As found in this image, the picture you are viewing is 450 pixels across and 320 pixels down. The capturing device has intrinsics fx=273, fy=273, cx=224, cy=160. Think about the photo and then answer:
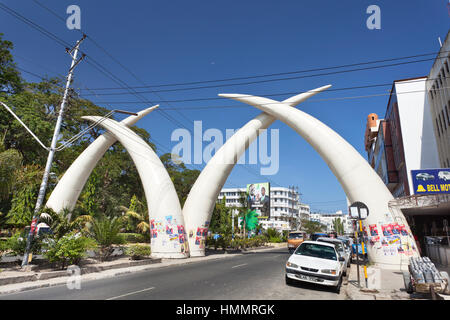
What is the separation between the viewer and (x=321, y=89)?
76.0 feet

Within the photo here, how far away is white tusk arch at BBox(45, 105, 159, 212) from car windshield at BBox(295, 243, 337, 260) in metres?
18.0

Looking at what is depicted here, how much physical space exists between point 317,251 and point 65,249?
10.3 meters

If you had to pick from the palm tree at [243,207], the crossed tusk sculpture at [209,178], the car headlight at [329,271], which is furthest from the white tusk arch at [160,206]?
the palm tree at [243,207]

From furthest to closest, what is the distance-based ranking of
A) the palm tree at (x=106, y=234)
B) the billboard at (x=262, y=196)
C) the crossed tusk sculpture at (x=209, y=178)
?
the billboard at (x=262, y=196)
the crossed tusk sculpture at (x=209, y=178)
the palm tree at (x=106, y=234)

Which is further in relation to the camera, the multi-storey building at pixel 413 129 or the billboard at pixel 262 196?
the billboard at pixel 262 196

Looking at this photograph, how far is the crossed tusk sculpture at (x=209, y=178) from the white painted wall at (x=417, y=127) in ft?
36.9

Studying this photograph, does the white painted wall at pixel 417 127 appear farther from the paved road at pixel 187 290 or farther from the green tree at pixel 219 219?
the paved road at pixel 187 290

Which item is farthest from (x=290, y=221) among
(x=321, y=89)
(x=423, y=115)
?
(x=321, y=89)

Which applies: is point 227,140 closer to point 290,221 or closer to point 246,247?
point 246,247

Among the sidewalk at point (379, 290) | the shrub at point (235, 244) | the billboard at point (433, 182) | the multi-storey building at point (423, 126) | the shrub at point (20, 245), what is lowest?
the shrub at point (235, 244)

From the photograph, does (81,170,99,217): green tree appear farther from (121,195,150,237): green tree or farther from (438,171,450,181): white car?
(438,171,450,181): white car

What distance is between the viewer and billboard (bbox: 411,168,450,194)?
53.6 ft

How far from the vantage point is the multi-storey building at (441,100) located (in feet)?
74.2
